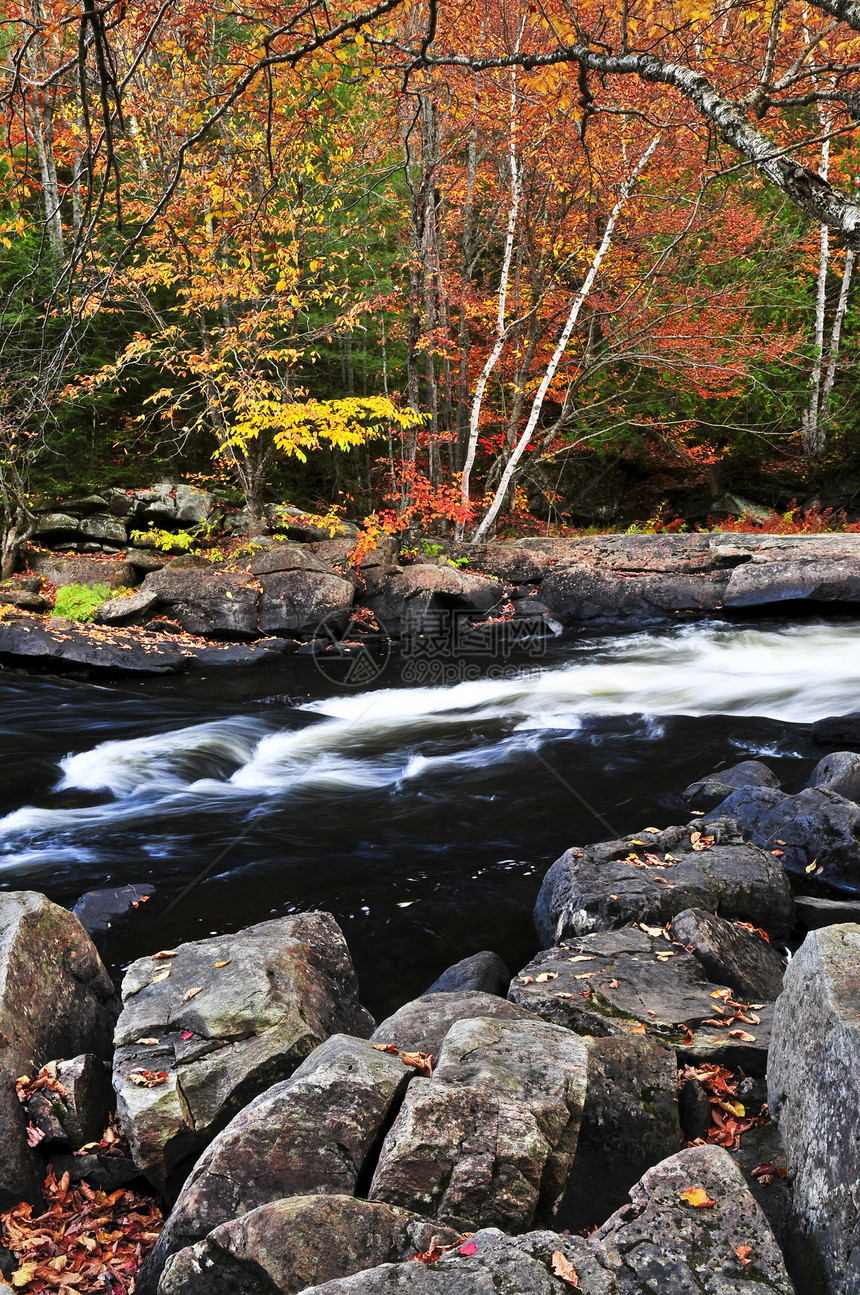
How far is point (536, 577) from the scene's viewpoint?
1512 centimetres

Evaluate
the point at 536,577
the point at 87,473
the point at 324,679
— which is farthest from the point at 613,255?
the point at 87,473

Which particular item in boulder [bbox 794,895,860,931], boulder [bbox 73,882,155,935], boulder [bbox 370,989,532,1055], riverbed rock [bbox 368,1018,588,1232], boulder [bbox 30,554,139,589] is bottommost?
boulder [bbox 73,882,155,935]

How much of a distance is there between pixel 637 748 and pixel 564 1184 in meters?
6.22

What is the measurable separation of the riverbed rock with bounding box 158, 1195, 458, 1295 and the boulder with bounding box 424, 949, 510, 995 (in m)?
1.79

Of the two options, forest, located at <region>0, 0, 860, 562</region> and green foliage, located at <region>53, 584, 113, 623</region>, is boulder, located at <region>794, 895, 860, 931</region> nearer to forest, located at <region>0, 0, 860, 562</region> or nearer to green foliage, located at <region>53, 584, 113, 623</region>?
forest, located at <region>0, 0, 860, 562</region>

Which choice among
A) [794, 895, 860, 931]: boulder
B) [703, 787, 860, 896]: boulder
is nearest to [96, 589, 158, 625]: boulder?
[703, 787, 860, 896]: boulder

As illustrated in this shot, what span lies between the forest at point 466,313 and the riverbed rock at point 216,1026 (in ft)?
27.6

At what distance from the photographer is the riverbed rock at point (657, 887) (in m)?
4.31

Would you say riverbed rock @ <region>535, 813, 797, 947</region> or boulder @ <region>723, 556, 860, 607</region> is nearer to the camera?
riverbed rock @ <region>535, 813, 797, 947</region>

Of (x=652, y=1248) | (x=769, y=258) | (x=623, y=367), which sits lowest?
(x=652, y=1248)

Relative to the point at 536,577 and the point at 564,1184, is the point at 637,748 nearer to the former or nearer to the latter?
the point at 564,1184

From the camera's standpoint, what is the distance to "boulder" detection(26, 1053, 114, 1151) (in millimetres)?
3070

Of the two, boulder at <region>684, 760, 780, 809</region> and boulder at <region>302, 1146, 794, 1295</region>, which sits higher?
boulder at <region>302, 1146, 794, 1295</region>

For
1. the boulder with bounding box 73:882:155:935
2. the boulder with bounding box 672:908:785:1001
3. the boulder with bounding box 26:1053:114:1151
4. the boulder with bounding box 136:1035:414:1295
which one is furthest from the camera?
the boulder with bounding box 73:882:155:935
